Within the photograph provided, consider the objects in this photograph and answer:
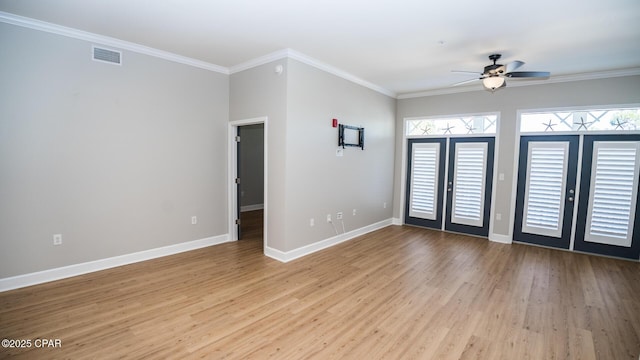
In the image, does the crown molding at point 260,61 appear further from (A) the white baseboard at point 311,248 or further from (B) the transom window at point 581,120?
(B) the transom window at point 581,120

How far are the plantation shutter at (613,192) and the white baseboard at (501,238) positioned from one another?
1.10 m

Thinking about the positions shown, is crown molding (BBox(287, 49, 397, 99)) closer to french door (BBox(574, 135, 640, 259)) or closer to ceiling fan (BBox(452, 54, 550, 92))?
ceiling fan (BBox(452, 54, 550, 92))

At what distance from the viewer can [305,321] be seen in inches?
111

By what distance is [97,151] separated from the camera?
3.78 meters

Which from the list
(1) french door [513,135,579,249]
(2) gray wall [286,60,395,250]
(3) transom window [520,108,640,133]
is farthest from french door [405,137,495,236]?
(2) gray wall [286,60,395,250]

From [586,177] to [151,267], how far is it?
6.73 m

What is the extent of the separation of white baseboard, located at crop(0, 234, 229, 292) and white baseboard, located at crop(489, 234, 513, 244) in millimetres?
5082

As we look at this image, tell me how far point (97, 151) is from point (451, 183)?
6019mm

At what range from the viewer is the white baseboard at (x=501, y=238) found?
18.5 feet

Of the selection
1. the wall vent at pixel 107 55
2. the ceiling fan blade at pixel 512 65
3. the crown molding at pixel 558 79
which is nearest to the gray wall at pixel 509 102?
the crown molding at pixel 558 79

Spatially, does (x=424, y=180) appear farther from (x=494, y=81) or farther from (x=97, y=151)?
(x=97, y=151)

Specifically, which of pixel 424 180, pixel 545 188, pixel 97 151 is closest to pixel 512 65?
pixel 545 188

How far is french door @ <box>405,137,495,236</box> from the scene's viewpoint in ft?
19.4

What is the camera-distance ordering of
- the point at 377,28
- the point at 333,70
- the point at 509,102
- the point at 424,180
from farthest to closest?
the point at 424,180 < the point at 509,102 < the point at 333,70 < the point at 377,28
